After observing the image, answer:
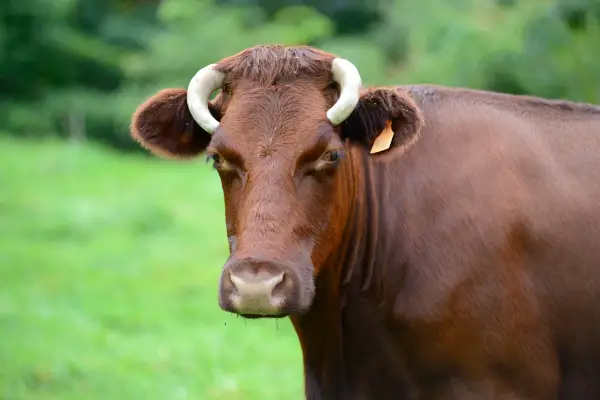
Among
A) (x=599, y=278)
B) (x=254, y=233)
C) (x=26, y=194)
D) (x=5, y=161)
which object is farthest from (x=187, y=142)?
(x=5, y=161)

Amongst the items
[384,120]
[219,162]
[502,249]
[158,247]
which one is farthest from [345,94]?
[158,247]

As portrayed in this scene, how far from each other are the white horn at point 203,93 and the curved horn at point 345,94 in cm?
54

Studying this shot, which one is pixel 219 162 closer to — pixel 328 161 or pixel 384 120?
pixel 328 161

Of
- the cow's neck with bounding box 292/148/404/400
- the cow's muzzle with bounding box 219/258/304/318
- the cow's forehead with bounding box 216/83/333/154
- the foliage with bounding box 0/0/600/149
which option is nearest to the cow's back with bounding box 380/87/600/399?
the cow's neck with bounding box 292/148/404/400

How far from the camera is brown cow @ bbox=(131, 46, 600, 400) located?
4129 millimetres

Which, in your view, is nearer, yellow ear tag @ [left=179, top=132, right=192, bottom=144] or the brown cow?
the brown cow

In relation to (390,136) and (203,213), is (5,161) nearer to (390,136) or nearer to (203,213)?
(203,213)

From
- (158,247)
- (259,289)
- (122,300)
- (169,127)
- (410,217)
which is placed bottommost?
(122,300)

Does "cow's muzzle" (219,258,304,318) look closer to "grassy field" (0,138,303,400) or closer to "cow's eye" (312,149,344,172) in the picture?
"cow's eye" (312,149,344,172)

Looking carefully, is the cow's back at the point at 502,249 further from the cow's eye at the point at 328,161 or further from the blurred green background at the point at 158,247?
the blurred green background at the point at 158,247

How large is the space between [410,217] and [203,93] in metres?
1.13

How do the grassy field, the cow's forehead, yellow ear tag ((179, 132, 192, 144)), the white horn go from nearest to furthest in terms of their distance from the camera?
the cow's forehead, the white horn, yellow ear tag ((179, 132, 192, 144)), the grassy field

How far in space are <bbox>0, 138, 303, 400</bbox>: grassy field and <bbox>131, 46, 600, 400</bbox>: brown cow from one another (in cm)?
76

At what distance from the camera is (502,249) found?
171 inches
